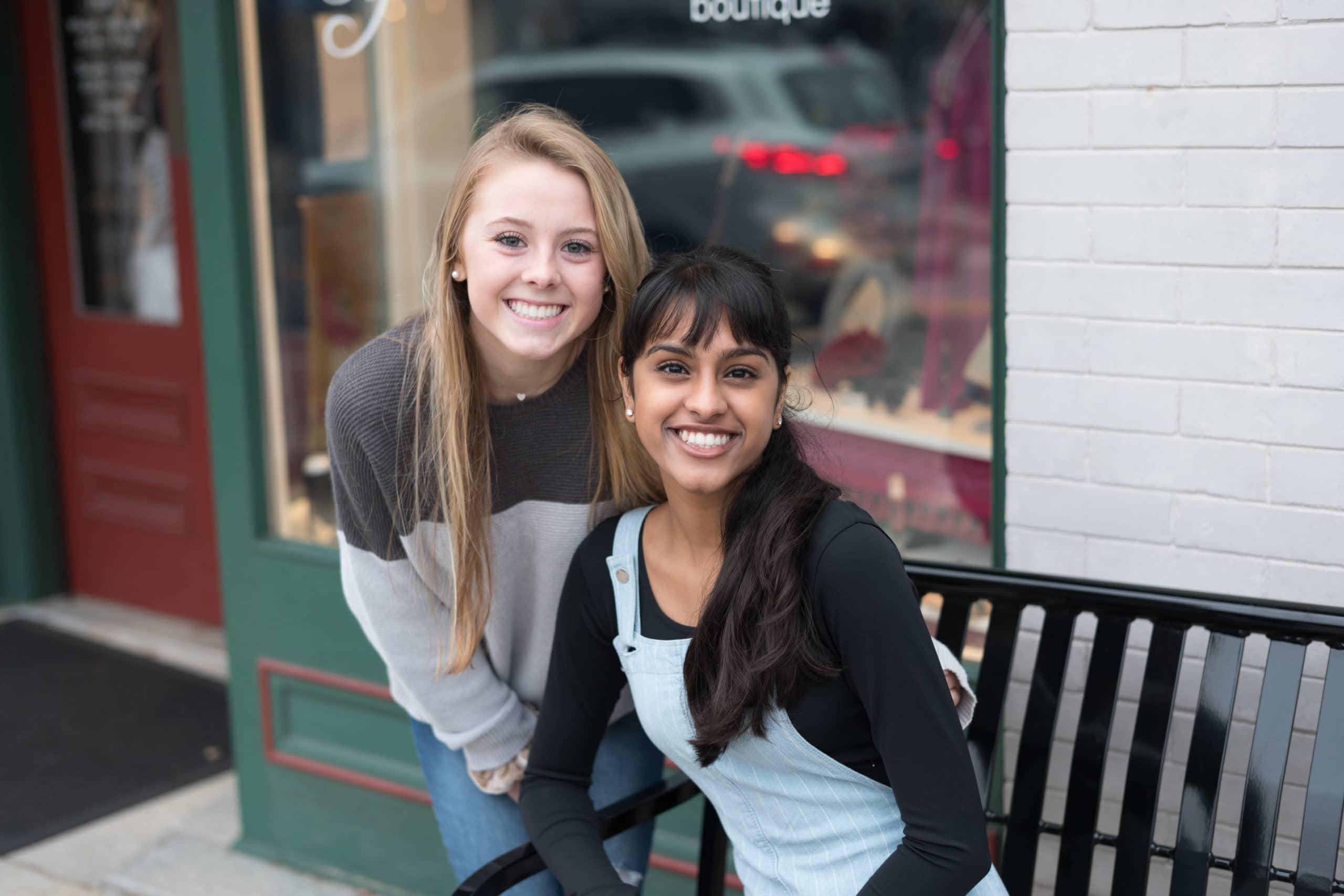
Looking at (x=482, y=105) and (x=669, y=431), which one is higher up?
(x=482, y=105)

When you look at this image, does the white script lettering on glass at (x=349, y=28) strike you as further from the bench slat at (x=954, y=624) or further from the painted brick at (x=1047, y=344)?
the bench slat at (x=954, y=624)

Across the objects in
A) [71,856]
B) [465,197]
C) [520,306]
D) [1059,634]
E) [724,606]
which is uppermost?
[465,197]

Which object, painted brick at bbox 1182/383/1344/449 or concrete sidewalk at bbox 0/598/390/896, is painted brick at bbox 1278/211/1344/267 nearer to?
painted brick at bbox 1182/383/1344/449

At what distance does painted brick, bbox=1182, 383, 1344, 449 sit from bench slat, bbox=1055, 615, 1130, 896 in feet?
1.28

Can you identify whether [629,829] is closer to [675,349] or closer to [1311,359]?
[675,349]

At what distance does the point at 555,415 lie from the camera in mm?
1932

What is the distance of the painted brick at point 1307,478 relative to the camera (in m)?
2.02

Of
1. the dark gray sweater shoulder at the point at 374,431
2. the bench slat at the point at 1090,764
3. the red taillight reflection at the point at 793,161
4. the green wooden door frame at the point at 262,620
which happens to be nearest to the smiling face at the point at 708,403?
the dark gray sweater shoulder at the point at 374,431

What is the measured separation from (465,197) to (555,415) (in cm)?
33

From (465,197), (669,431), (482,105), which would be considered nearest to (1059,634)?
(669,431)

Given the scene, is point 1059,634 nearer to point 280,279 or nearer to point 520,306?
point 520,306

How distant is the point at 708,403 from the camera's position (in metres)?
1.63

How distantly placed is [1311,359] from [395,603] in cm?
141

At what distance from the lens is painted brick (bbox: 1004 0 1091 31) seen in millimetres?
2115
